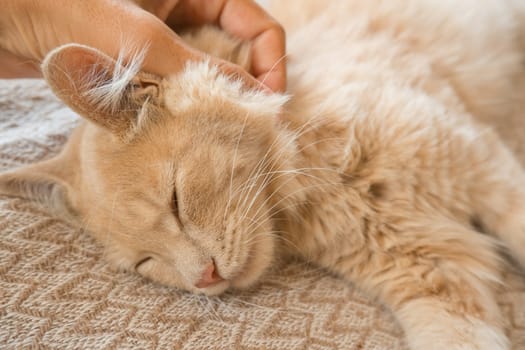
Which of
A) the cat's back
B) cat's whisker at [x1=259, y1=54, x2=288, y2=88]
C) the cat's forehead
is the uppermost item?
the cat's back

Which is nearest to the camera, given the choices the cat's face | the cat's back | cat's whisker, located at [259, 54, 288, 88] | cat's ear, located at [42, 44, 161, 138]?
cat's ear, located at [42, 44, 161, 138]

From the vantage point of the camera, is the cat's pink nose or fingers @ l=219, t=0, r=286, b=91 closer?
the cat's pink nose

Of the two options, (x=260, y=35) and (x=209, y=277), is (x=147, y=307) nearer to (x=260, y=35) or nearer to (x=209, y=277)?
(x=209, y=277)

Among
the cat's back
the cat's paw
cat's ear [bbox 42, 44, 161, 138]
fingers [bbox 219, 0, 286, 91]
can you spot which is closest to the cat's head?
cat's ear [bbox 42, 44, 161, 138]

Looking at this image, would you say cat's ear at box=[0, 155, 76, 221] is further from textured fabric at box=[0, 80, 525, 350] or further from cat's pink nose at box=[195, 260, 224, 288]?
cat's pink nose at box=[195, 260, 224, 288]

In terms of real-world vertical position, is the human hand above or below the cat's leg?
above

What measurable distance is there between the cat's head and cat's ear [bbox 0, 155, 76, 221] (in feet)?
0.66

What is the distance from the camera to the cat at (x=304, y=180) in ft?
4.70

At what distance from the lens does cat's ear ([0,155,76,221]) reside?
1686 millimetres

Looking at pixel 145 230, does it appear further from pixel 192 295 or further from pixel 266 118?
pixel 266 118

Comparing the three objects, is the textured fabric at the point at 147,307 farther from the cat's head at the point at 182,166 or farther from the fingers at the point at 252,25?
the fingers at the point at 252,25

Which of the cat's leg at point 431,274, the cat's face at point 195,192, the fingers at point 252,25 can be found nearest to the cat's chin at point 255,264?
the cat's face at point 195,192

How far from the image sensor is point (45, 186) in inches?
68.3

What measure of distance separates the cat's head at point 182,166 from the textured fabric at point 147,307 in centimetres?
9
